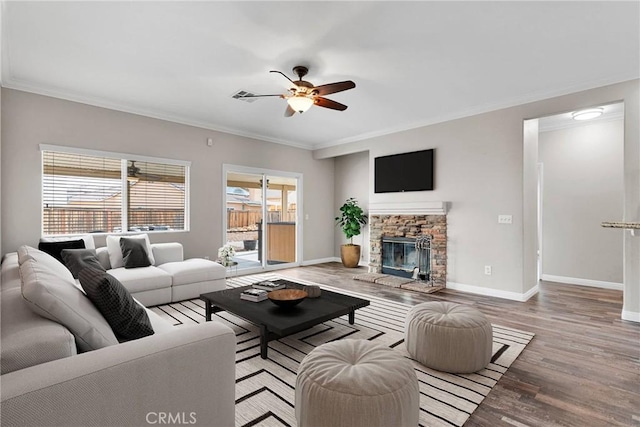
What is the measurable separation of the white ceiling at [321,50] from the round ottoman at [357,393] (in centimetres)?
250

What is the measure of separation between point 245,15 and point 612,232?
6.02m

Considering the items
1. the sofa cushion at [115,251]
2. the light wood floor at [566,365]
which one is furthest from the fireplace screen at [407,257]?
the sofa cushion at [115,251]

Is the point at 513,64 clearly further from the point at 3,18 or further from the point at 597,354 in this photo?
the point at 3,18

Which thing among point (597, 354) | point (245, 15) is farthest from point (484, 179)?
point (245, 15)

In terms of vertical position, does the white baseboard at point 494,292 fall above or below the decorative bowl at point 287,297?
below

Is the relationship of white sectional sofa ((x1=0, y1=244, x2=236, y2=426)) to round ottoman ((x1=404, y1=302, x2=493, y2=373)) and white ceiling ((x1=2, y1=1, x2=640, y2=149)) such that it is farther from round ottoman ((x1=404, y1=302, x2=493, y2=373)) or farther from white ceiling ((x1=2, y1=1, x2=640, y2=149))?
white ceiling ((x1=2, y1=1, x2=640, y2=149))

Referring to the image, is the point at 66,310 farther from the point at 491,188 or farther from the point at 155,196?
the point at 491,188

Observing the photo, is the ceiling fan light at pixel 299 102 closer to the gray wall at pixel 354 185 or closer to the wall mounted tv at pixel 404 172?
the wall mounted tv at pixel 404 172

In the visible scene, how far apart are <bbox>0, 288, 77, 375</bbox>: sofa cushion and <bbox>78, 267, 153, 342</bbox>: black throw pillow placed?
292 millimetres

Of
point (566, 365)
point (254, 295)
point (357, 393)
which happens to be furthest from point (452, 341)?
point (254, 295)

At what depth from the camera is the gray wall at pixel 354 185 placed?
7.03 meters

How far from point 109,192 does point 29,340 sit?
406 centimetres

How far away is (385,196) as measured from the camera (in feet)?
19.2

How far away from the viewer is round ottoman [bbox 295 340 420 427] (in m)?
1.43
